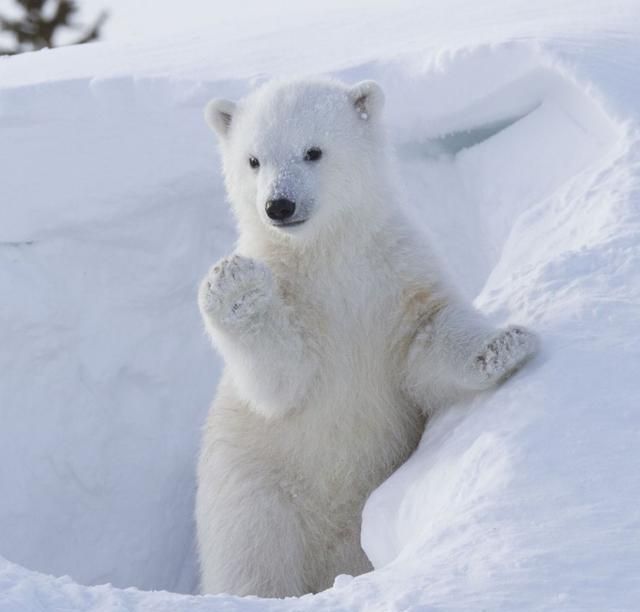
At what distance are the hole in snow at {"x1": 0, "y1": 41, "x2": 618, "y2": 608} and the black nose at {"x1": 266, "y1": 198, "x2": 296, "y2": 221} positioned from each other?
1.32 meters

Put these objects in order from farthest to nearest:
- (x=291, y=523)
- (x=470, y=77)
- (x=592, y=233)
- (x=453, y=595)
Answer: (x=470, y=77) < (x=291, y=523) < (x=592, y=233) < (x=453, y=595)

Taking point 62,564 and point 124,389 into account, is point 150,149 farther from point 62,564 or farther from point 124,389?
point 62,564

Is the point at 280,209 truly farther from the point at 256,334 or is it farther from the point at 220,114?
the point at 220,114

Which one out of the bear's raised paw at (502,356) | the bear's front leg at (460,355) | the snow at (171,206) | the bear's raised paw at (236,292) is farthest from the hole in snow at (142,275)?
the bear's raised paw at (236,292)

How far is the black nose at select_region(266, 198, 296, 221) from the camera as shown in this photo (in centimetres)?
319

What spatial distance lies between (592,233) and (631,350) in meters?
0.70

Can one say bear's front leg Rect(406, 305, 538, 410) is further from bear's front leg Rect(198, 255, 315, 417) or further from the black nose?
the black nose

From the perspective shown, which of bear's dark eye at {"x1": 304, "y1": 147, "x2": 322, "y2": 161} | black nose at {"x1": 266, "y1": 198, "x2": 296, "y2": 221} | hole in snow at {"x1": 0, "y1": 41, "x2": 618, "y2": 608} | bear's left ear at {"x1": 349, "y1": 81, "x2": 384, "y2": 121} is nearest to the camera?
black nose at {"x1": 266, "y1": 198, "x2": 296, "y2": 221}

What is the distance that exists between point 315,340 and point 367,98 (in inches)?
32.0

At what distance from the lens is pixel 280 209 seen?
3.19m

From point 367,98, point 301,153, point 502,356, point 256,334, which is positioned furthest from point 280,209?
point 502,356

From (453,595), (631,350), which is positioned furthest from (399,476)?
(453,595)

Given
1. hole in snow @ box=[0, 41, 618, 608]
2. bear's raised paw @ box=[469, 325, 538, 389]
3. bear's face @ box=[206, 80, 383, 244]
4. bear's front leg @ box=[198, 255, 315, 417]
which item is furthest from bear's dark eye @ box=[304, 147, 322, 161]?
hole in snow @ box=[0, 41, 618, 608]

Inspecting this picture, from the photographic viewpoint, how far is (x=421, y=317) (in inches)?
133
